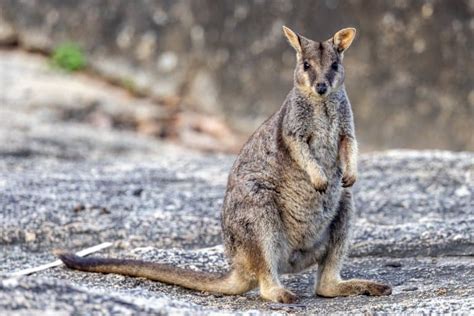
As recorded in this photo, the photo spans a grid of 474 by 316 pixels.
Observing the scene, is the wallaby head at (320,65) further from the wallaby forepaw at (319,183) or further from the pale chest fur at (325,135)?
the wallaby forepaw at (319,183)

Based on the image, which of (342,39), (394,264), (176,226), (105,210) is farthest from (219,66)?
(342,39)

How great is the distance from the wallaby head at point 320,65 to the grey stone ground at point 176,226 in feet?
4.13

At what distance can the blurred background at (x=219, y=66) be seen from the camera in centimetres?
1330

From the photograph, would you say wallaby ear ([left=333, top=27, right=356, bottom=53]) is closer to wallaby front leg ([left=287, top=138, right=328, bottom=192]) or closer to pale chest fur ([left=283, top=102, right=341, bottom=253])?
pale chest fur ([left=283, top=102, right=341, bottom=253])

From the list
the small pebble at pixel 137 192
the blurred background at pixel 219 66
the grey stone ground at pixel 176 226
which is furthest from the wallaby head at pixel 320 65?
the blurred background at pixel 219 66

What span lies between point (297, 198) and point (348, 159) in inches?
Result: 15.6

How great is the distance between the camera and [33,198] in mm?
8703

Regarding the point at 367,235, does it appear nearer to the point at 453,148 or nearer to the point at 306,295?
the point at 306,295

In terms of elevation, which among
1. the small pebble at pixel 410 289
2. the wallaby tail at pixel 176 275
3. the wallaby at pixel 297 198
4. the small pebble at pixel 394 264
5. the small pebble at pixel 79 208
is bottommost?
the small pebble at pixel 79 208

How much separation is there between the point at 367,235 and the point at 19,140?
17.5 ft

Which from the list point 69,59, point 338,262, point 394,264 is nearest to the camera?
point 338,262

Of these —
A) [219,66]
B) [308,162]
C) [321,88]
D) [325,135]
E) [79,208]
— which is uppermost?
[321,88]

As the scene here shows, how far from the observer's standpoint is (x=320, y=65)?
6141 millimetres

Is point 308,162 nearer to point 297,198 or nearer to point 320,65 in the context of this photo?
point 297,198
